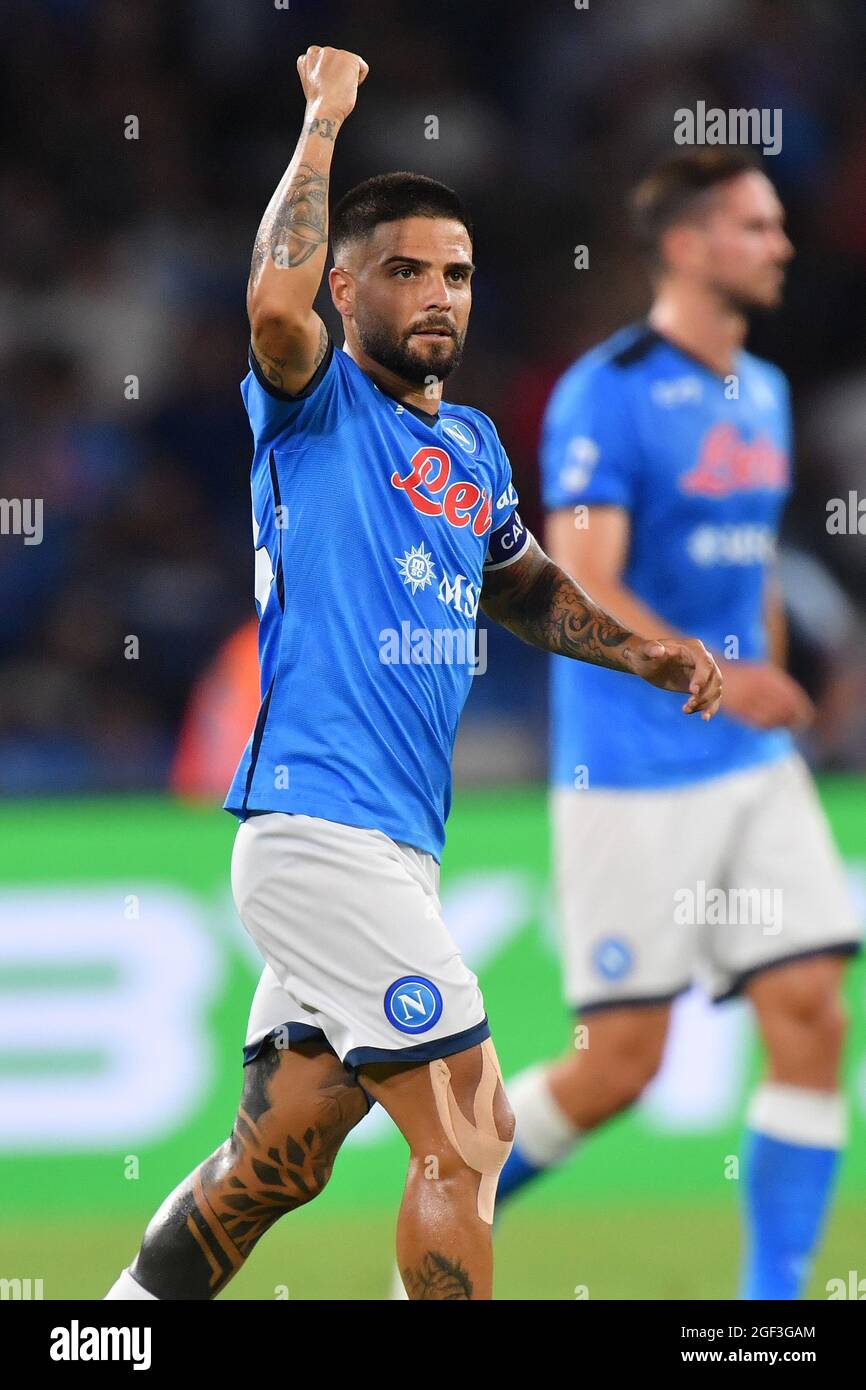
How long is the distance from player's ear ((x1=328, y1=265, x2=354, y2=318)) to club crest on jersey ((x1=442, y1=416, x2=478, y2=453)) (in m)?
0.24

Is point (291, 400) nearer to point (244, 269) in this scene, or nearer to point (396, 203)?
point (396, 203)

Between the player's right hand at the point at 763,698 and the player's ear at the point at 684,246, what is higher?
the player's ear at the point at 684,246

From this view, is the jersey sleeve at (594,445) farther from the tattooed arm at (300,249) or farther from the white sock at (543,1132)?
the tattooed arm at (300,249)

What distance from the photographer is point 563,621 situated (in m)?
3.42

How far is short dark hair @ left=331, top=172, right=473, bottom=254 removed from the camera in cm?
319

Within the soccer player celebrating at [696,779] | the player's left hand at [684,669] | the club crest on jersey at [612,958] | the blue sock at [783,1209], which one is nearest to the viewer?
the player's left hand at [684,669]

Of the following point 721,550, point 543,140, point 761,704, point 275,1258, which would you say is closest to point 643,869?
point 761,704

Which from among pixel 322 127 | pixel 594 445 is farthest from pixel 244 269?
pixel 322 127

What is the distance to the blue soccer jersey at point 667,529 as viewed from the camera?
4605 mm

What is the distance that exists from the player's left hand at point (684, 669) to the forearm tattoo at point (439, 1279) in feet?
3.04

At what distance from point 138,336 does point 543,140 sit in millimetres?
1814

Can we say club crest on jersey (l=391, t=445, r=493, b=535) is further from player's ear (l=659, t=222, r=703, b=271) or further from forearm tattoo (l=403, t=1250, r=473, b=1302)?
player's ear (l=659, t=222, r=703, b=271)

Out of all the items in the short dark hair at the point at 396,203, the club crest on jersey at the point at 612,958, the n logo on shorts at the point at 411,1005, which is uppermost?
the short dark hair at the point at 396,203

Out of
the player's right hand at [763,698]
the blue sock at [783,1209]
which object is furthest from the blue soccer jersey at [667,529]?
the blue sock at [783,1209]
